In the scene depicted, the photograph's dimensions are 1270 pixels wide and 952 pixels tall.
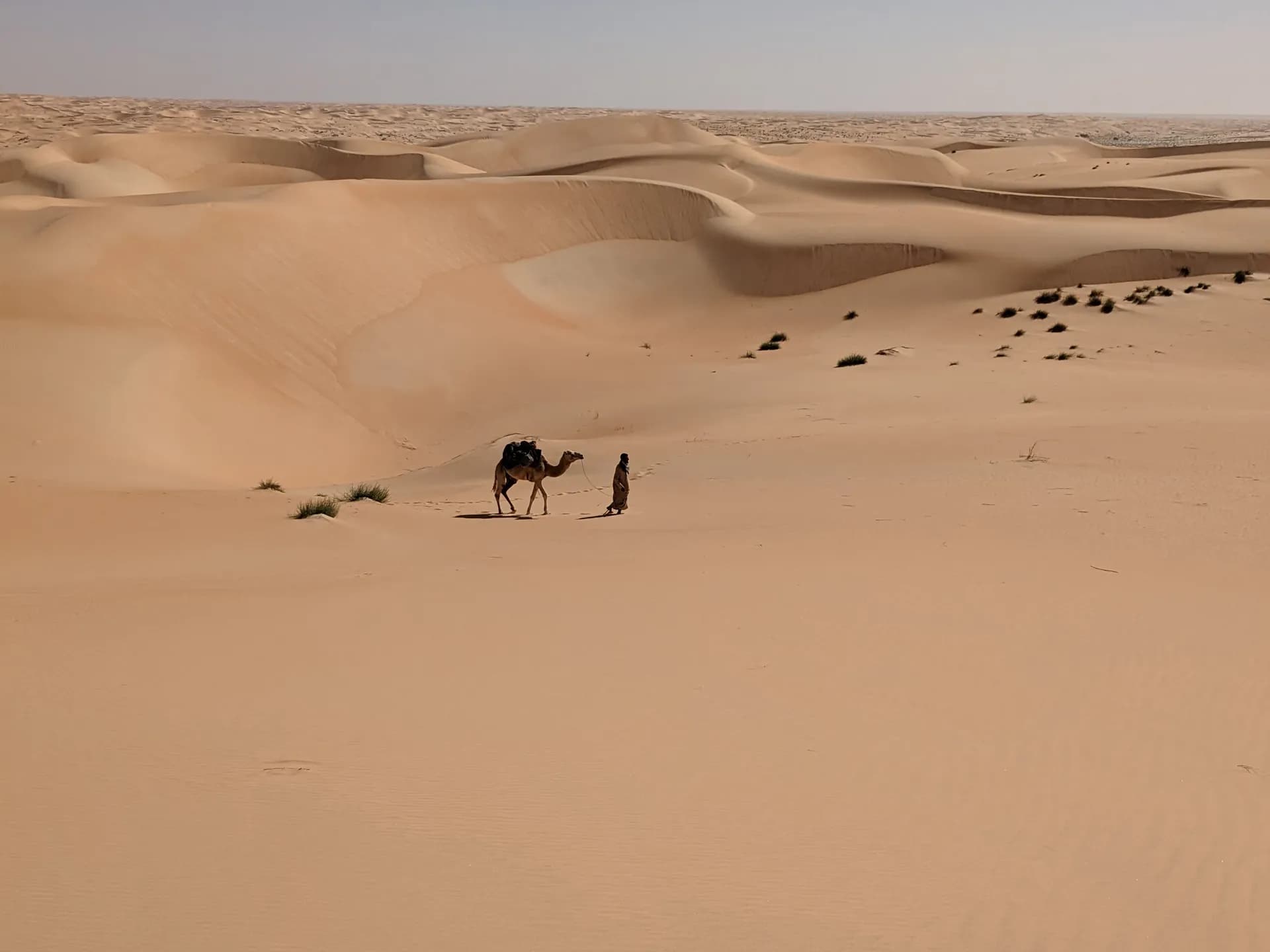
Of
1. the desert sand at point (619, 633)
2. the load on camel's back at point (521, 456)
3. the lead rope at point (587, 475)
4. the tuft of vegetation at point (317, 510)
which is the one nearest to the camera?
the desert sand at point (619, 633)

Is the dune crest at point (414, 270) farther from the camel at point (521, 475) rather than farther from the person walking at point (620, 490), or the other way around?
the person walking at point (620, 490)

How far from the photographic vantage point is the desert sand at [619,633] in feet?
14.0

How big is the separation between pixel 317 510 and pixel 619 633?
196 inches

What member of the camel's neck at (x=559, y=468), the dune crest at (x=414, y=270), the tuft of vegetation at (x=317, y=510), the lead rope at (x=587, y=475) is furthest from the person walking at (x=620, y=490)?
the dune crest at (x=414, y=270)

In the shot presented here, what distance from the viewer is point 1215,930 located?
13.7ft

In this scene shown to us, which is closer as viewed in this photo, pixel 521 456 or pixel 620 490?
pixel 620 490

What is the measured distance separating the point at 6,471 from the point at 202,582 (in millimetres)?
7112

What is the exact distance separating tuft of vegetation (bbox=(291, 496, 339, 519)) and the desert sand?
13 centimetres

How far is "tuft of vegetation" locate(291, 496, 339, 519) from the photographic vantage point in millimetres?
11312

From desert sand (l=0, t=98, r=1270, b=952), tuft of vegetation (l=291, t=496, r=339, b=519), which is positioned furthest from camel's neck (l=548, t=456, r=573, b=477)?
tuft of vegetation (l=291, t=496, r=339, b=519)

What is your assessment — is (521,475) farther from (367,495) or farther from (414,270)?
(414,270)

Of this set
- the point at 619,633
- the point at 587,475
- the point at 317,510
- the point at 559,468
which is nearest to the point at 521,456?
the point at 559,468

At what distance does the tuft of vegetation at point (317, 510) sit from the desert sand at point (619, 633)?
0.13m

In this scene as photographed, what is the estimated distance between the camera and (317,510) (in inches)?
450
